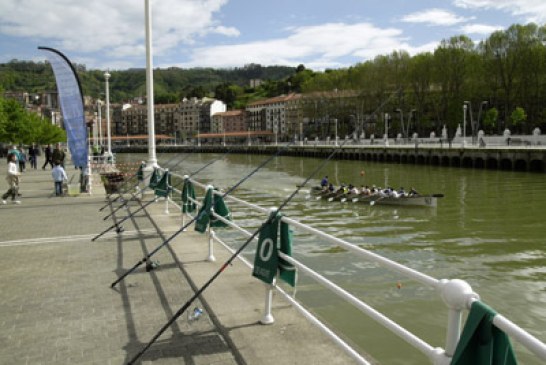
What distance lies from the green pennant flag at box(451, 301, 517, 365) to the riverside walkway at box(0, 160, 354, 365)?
6.14 feet

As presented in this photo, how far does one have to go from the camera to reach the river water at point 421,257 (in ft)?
29.7

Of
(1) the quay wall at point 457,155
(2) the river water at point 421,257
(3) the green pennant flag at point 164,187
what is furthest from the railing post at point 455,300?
(1) the quay wall at point 457,155

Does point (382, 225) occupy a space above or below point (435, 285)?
below

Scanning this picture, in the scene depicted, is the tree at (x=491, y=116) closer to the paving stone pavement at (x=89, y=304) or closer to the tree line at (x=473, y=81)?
the tree line at (x=473, y=81)

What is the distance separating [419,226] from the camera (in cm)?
1969

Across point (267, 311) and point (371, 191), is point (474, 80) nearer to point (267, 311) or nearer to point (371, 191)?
point (371, 191)

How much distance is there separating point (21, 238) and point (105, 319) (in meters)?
5.65

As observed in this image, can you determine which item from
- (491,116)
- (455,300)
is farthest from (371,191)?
(491,116)

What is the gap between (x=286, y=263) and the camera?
4988mm

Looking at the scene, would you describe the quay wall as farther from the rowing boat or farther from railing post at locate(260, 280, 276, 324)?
railing post at locate(260, 280, 276, 324)

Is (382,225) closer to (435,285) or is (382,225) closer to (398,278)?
(398,278)

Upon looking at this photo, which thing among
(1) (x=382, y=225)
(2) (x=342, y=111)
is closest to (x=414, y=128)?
(2) (x=342, y=111)

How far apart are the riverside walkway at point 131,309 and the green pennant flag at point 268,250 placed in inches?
20.4

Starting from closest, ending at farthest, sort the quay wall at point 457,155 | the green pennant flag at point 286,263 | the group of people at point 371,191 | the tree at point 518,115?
the green pennant flag at point 286,263, the group of people at point 371,191, the quay wall at point 457,155, the tree at point 518,115
